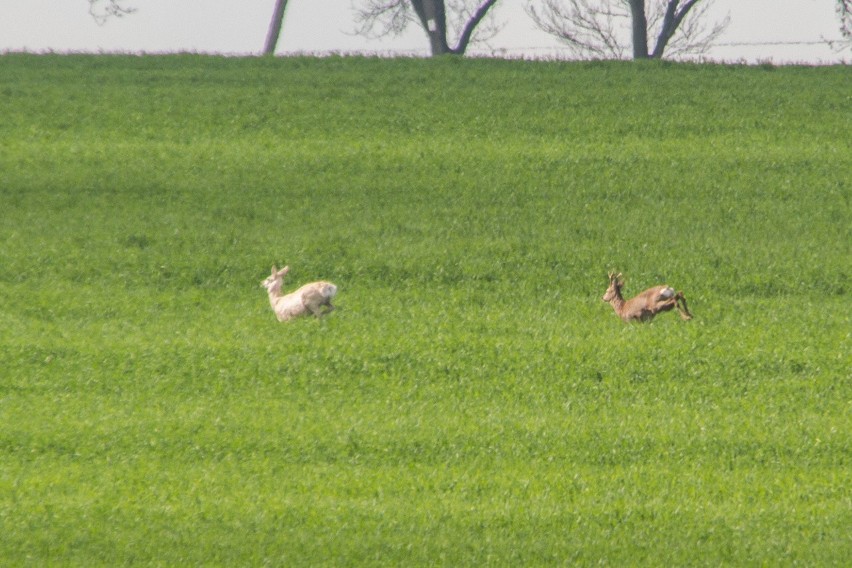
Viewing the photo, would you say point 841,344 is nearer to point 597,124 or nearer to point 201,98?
point 597,124

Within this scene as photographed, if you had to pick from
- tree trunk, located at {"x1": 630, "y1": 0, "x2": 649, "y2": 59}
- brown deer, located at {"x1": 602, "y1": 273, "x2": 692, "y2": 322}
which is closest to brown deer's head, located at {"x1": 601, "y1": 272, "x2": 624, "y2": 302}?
brown deer, located at {"x1": 602, "y1": 273, "x2": 692, "y2": 322}

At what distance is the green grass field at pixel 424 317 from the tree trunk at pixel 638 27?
12.1m

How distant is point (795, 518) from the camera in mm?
9055

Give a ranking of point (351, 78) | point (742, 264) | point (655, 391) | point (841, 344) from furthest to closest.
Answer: point (351, 78) → point (742, 264) → point (841, 344) → point (655, 391)

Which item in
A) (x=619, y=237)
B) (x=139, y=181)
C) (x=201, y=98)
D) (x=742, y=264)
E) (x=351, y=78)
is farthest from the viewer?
(x=351, y=78)

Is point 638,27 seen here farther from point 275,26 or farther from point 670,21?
point 275,26

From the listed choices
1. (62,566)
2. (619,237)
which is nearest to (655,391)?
(62,566)

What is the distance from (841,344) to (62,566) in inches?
338

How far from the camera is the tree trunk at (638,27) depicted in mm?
42031

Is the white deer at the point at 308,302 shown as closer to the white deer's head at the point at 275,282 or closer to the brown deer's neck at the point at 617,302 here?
the white deer's head at the point at 275,282

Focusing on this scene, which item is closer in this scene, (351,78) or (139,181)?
(139,181)

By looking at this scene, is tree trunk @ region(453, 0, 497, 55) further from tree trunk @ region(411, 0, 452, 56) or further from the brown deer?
the brown deer

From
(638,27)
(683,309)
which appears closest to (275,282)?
(683,309)

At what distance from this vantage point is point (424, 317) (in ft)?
49.6
